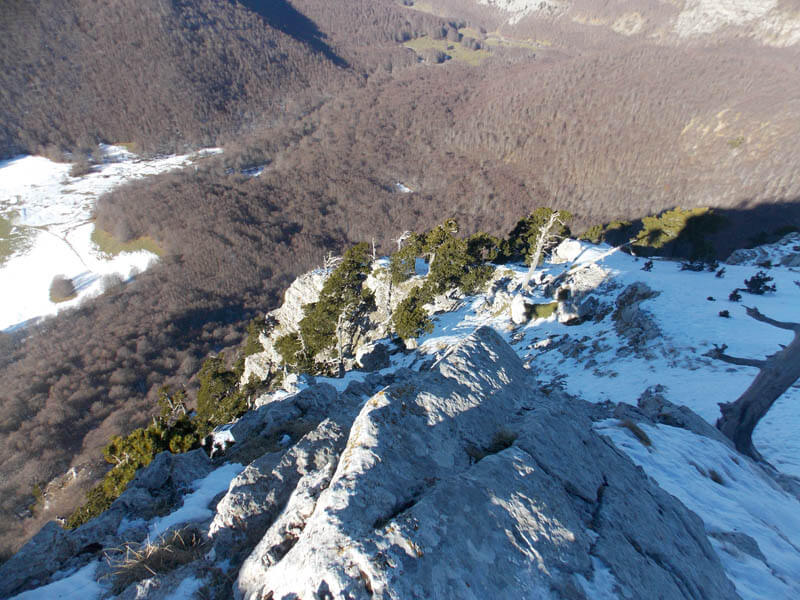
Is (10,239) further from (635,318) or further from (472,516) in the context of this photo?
(635,318)

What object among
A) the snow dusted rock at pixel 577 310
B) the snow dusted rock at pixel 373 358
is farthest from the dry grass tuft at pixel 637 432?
the snow dusted rock at pixel 373 358

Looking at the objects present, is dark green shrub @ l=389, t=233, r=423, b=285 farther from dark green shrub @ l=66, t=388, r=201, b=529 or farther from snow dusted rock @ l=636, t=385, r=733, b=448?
snow dusted rock @ l=636, t=385, r=733, b=448

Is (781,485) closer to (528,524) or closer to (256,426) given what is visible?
(528,524)

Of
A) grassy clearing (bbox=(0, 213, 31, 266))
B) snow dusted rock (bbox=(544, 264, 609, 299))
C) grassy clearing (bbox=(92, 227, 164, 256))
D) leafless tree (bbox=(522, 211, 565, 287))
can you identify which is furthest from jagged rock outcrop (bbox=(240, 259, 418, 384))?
grassy clearing (bbox=(0, 213, 31, 266))

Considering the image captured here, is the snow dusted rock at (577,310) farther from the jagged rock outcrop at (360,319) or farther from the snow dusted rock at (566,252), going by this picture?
the snow dusted rock at (566,252)

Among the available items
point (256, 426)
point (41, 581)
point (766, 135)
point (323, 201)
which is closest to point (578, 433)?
point (41, 581)
